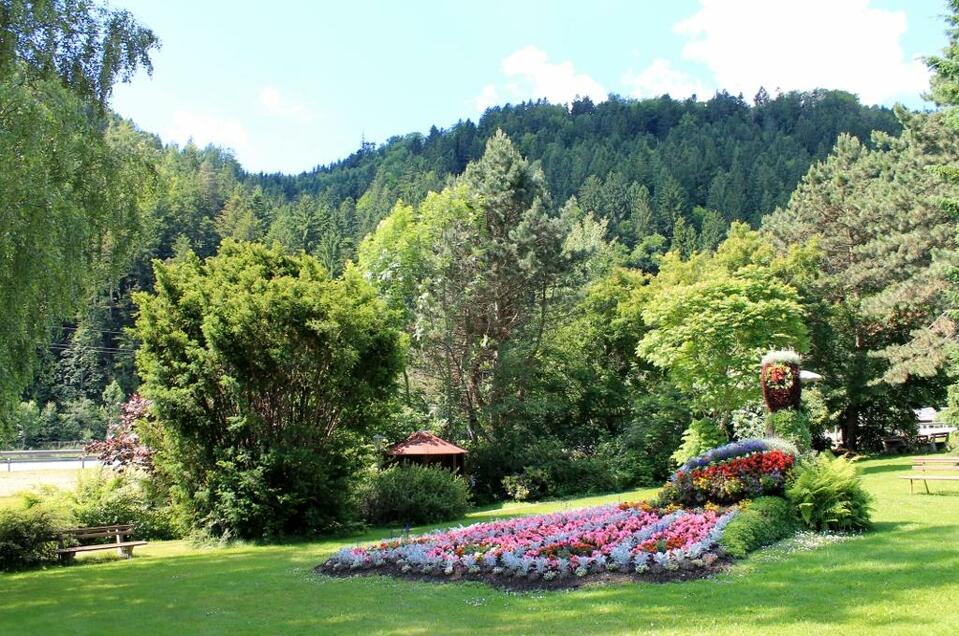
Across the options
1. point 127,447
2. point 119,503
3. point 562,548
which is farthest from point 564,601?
point 127,447

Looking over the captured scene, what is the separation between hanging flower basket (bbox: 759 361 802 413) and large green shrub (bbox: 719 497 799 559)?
14.3ft

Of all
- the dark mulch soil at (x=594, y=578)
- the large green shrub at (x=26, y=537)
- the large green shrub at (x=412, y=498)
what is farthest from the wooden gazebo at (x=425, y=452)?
the dark mulch soil at (x=594, y=578)

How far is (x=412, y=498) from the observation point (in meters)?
19.9

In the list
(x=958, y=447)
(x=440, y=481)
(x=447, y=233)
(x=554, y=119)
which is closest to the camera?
(x=440, y=481)

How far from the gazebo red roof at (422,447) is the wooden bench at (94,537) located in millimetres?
9187

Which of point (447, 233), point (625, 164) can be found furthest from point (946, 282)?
point (625, 164)

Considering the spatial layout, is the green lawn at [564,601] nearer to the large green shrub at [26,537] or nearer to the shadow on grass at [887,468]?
the large green shrub at [26,537]

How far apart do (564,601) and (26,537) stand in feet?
40.0

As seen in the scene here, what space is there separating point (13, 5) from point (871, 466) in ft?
96.3

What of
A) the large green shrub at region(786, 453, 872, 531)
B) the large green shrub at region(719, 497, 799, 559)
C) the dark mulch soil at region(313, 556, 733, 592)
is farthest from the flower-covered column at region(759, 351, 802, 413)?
the dark mulch soil at region(313, 556, 733, 592)

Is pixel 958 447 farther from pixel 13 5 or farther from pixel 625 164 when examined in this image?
pixel 625 164

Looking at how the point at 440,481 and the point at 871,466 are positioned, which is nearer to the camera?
the point at 440,481

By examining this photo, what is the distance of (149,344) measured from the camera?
59.1 ft

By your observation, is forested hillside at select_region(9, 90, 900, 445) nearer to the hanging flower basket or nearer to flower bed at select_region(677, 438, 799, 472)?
flower bed at select_region(677, 438, 799, 472)
